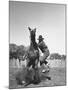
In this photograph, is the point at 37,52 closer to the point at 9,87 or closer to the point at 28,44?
the point at 28,44

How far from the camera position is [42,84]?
114 inches

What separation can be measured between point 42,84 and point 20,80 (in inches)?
11.1

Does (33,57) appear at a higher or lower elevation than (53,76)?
higher

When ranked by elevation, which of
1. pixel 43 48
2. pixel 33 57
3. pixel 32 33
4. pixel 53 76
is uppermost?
pixel 32 33

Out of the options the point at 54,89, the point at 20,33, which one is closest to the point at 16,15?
the point at 20,33

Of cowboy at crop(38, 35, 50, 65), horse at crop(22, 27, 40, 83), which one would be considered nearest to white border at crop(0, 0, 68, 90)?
horse at crop(22, 27, 40, 83)

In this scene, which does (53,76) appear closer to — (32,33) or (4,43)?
(32,33)

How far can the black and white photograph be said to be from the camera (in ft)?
9.29

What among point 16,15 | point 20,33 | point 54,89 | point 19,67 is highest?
point 16,15

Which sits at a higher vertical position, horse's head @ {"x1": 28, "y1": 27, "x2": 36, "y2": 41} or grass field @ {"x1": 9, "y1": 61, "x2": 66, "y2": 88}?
horse's head @ {"x1": 28, "y1": 27, "x2": 36, "y2": 41}

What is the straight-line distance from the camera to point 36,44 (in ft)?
9.53

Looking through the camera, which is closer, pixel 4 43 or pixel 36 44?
pixel 4 43

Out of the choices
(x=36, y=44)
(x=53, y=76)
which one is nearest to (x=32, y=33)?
(x=36, y=44)

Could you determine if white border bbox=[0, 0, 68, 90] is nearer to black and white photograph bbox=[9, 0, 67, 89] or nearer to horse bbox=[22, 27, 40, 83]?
black and white photograph bbox=[9, 0, 67, 89]
